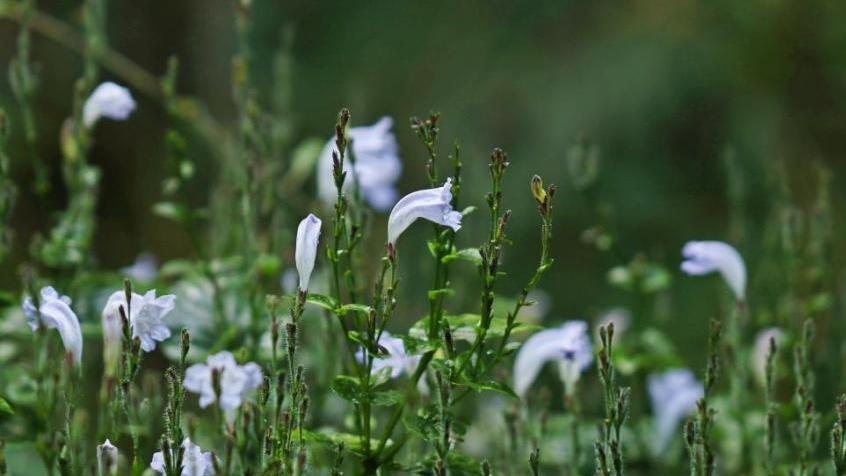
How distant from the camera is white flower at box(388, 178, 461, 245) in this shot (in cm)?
123

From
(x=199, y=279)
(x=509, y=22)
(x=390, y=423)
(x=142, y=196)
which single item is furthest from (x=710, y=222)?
(x=390, y=423)

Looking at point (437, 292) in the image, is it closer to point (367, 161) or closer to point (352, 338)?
point (352, 338)

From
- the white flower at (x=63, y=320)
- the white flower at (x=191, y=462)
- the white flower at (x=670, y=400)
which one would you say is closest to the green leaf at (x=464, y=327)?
the white flower at (x=191, y=462)

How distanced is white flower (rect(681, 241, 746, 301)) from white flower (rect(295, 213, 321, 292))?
0.72 meters

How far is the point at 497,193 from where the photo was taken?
3.97 feet

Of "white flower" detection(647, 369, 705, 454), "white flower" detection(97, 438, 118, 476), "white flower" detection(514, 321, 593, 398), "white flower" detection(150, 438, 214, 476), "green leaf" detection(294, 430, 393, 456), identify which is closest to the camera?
"white flower" detection(97, 438, 118, 476)

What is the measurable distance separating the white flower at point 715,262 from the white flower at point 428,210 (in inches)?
25.3

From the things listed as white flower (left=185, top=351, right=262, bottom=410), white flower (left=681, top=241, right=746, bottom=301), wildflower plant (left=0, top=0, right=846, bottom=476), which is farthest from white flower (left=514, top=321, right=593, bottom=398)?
white flower (left=185, top=351, right=262, bottom=410)

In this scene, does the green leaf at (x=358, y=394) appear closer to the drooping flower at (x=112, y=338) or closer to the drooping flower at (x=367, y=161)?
the drooping flower at (x=112, y=338)

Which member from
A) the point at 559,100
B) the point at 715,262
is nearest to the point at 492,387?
the point at 715,262

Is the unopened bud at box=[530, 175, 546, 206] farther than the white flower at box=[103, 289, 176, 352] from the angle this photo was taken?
No

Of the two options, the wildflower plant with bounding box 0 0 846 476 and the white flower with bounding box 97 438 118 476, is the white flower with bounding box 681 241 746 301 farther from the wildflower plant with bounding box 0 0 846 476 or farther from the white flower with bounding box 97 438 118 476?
the white flower with bounding box 97 438 118 476

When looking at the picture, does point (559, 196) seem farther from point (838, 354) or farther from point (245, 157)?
point (245, 157)

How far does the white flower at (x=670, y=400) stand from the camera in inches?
80.4
